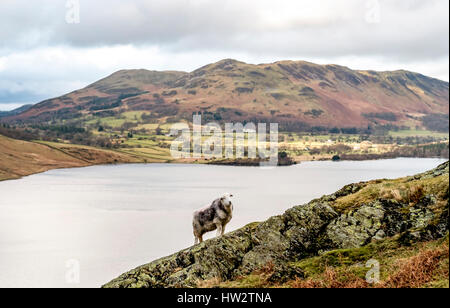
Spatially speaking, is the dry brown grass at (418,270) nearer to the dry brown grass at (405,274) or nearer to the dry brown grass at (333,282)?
the dry brown grass at (405,274)

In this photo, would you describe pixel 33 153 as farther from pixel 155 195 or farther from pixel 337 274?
pixel 337 274

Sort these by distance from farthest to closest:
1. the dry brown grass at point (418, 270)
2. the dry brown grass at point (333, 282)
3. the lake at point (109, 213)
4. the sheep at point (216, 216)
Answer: the lake at point (109, 213)
the sheep at point (216, 216)
the dry brown grass at point (333, 282)
the dry brown grass at point (418, 270)

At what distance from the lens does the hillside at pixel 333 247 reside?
1321 centimetres

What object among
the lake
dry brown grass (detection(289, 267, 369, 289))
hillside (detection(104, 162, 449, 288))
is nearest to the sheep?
hillside (detection(104, 162, 449, 288))

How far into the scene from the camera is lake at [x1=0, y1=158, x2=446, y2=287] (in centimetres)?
5347

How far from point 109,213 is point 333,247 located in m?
83.1

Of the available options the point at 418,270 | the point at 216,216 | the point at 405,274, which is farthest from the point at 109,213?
the point at 418,270

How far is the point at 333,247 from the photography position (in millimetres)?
16297

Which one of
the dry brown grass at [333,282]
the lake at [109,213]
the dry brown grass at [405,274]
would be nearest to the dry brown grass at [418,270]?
the dry brown grass at [405,274]

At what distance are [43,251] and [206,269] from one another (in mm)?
51984

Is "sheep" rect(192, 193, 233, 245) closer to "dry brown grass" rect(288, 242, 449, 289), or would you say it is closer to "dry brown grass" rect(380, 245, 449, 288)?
"dry brown grass" rect(288, 242, 449, 289)

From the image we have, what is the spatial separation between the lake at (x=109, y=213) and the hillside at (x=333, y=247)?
31499 millimetres

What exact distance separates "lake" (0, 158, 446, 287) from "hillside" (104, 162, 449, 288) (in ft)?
103
